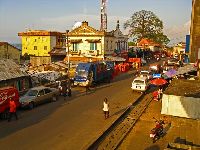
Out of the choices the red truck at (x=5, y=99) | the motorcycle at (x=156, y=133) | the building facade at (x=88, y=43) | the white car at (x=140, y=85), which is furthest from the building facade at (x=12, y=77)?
the building facade at (x=88, y=43)

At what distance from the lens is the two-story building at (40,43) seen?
65000 millimetres

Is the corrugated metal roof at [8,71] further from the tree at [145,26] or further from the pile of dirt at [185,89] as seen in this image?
the tree at [145,26]

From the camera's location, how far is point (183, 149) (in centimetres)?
1245

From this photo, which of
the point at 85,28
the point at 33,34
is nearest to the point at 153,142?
the point at 85,28

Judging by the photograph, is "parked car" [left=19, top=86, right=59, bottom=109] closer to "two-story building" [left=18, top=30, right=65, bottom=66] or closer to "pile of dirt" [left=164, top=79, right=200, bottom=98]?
"pile of dirt" [left=164, top=79, right=200, bottom=98]

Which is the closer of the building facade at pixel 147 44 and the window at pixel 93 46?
the window at pixel 93 46

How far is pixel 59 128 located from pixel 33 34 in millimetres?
51793

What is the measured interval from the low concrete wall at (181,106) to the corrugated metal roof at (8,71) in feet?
47.5

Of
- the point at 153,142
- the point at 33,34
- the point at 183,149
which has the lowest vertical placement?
the point at 153,142

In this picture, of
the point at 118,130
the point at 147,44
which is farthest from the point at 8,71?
the point at 147,44

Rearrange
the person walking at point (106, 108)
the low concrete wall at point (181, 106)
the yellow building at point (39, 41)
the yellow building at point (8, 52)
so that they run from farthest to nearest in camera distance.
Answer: the yellow building at point (39, 41)
the yellow building at point (8, 52)
the person walking at point (106, 108)
the low concrete wall at point (181, 106)

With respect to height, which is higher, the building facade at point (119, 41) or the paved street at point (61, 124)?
the building facade at point (119, 41)

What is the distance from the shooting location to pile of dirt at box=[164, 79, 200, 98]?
21147 mm

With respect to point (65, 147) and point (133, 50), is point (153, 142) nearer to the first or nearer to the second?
point (65, 147)
